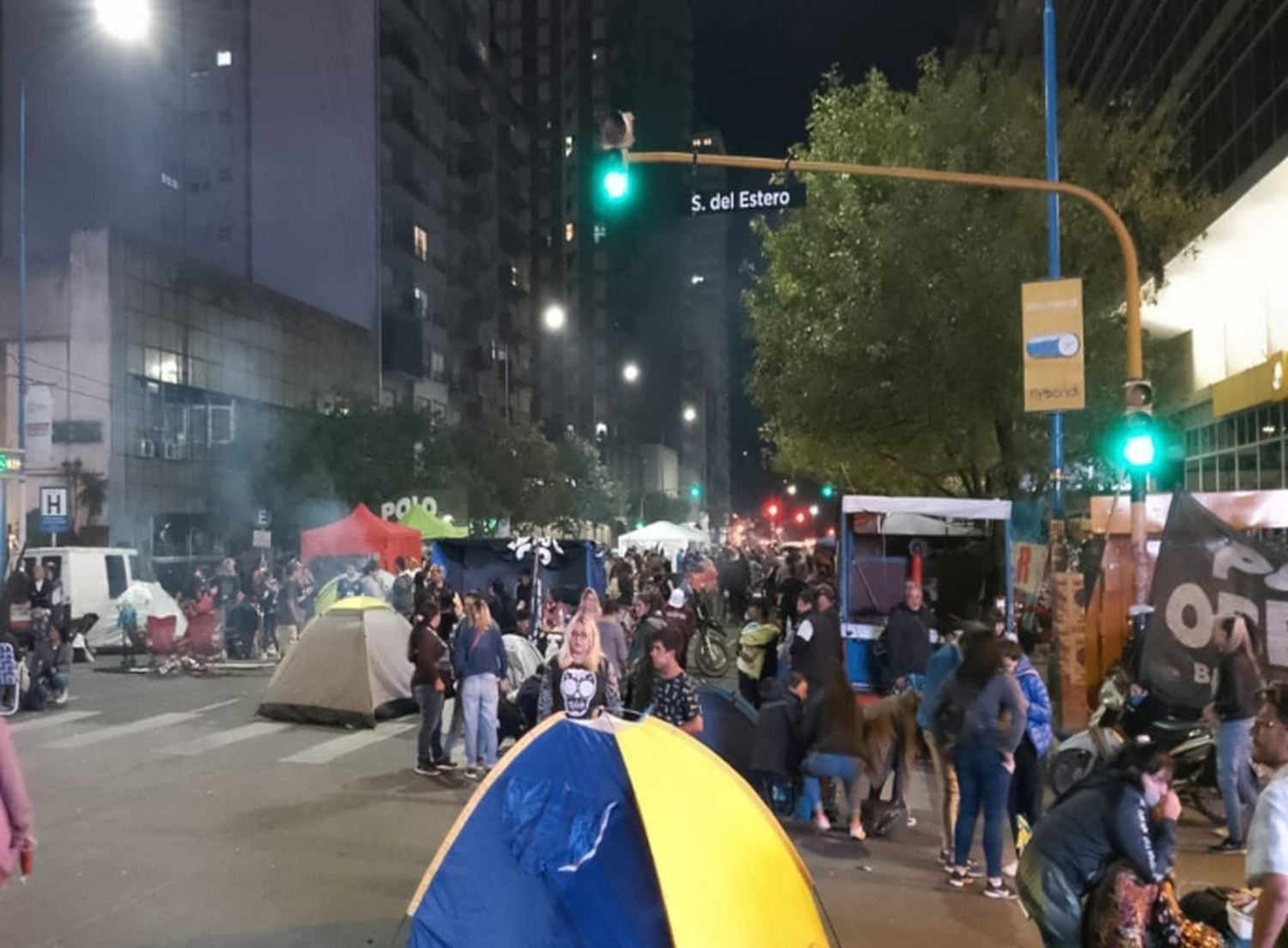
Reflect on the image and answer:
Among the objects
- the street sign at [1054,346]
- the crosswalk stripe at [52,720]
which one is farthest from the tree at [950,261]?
the crosswalk stripe at [52,720]

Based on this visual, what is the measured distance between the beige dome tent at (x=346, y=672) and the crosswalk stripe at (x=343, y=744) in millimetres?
233

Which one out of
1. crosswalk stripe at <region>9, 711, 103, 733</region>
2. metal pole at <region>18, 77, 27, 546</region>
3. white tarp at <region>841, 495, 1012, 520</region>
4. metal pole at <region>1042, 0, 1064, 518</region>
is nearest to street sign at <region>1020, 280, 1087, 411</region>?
metal pole at <region>1042, 0, 1064, 518</region>

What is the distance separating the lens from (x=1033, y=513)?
63.7ft

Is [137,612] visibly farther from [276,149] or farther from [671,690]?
[276,149]

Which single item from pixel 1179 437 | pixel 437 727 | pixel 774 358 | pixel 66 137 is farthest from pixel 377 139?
pixel 437 727

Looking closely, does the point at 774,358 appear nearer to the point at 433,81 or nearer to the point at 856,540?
the point at 856,540

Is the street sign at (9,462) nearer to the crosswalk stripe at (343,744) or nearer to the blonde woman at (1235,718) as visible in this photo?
the crosswalk stripe at (343,744)

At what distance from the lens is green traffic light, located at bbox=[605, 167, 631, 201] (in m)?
10.8

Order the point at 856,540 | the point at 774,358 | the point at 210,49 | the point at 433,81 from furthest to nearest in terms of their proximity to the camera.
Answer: the point at 433,81, the point at 210,49, the point at 774,358, the point at 856,540

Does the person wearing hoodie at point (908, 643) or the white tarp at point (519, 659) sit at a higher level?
the person wearing hoodie at point (908, 643)

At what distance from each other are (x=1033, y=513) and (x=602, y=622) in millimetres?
11639

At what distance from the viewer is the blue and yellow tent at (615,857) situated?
4.71m

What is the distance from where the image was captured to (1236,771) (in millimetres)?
7969

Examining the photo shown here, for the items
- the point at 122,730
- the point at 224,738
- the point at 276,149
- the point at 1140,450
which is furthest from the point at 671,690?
the point at 276,149
